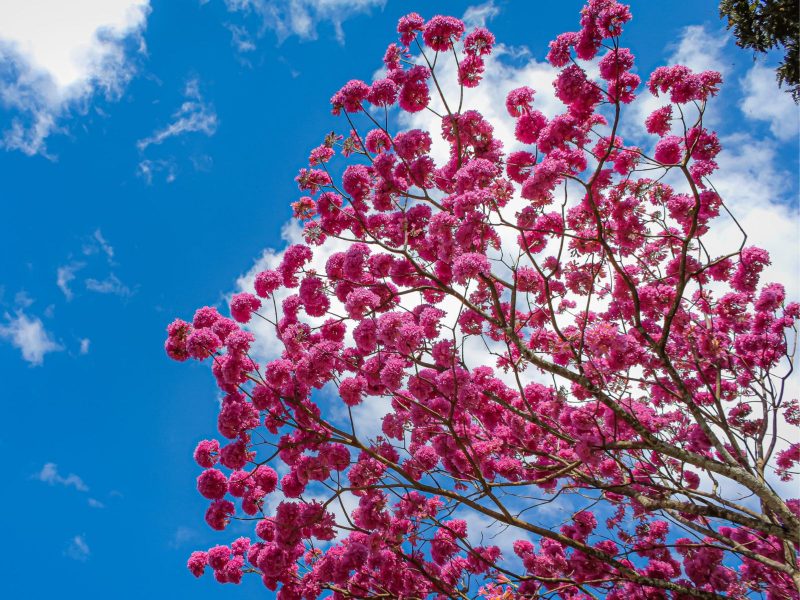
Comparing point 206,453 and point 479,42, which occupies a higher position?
point 479,42

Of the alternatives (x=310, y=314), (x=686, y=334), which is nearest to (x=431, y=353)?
(x=310, y=314)

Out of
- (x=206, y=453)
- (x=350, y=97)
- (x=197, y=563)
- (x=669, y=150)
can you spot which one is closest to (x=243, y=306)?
(x=206, y=453)

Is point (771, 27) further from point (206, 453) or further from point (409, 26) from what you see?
point (206, 453)

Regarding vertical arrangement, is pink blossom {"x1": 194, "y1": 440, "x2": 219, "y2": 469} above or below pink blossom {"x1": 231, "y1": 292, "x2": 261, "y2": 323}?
below

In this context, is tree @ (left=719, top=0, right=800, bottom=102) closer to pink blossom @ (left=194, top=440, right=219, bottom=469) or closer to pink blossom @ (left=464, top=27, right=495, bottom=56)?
pink blossom @ (left=464, top=27, right=495, bottom=56)

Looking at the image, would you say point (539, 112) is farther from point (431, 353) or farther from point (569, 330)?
point (431, 353)

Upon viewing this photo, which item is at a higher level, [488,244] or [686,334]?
[488,244]

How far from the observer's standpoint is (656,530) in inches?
337

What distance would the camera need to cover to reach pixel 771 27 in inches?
428

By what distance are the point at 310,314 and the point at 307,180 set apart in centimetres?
187

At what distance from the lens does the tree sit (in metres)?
10.5

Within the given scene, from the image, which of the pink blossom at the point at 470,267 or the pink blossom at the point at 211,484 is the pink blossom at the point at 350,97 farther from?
the pink blossom at the point at 211,484

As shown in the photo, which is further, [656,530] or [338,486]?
[656,530]

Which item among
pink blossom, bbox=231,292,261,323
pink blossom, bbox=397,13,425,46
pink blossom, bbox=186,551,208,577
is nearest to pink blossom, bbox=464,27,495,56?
pink blossom, bbox=397,13,425,46
